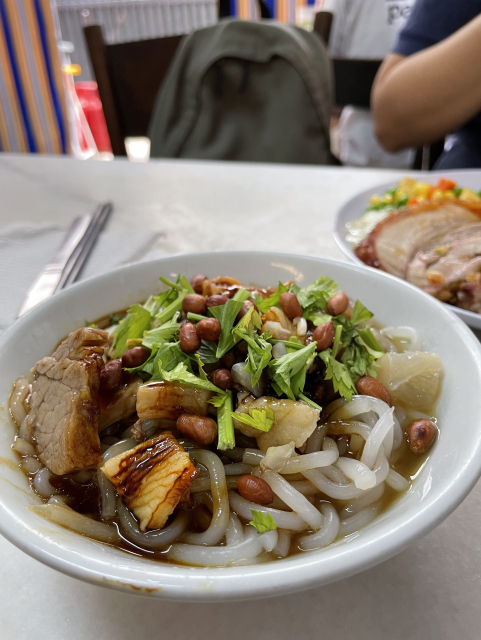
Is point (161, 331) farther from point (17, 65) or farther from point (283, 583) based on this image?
point (17, 65)

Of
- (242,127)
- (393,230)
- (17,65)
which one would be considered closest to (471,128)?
(242,127)

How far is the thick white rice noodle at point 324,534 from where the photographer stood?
0.84 metres

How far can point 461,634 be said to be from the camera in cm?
80

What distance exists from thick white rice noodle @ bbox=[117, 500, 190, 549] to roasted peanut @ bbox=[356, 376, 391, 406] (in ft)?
1.42

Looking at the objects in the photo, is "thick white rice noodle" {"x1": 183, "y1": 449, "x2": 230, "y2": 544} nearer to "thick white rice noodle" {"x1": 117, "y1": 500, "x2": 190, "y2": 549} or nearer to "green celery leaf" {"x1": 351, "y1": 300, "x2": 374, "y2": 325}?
"thick white rice noodle" {"x1": 117, "y1": 500, "x2": 190, "y2": 549}

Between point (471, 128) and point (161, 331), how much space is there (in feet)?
9.84

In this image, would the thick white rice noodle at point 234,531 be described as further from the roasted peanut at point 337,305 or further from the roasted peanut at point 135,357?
the roasted peanut at point 337,305

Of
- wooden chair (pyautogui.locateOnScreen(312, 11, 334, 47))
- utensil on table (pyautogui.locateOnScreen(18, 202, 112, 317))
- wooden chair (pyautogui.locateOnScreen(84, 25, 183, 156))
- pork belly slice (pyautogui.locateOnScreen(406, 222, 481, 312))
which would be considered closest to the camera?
pork belly slice (pyautogui.locateOnScreen(406, 222, 481, 312))

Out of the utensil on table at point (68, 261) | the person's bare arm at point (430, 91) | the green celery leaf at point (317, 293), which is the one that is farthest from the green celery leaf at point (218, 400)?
the person's bare arm at point (430, 91)

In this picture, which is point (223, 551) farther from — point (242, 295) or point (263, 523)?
point (242, 295)

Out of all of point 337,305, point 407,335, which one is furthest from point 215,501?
point 407,335

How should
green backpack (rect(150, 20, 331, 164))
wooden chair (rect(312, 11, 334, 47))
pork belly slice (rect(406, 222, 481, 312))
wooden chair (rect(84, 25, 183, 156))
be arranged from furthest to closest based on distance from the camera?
wooden chair (rect(312, 11, 334, 47)) → wooden chair (rect(84, 25, 183, 156)) → green backpack (rect(150, 20, 331, 164)) → pork belly slice (rect(406, 222, 481, 312))

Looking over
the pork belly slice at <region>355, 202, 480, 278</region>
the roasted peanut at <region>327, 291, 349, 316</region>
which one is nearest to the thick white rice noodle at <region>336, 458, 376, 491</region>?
the roasted peanut at <region>327, 291, 349, 316</region>

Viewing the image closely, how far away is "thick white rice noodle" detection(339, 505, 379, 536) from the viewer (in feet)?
2.79
